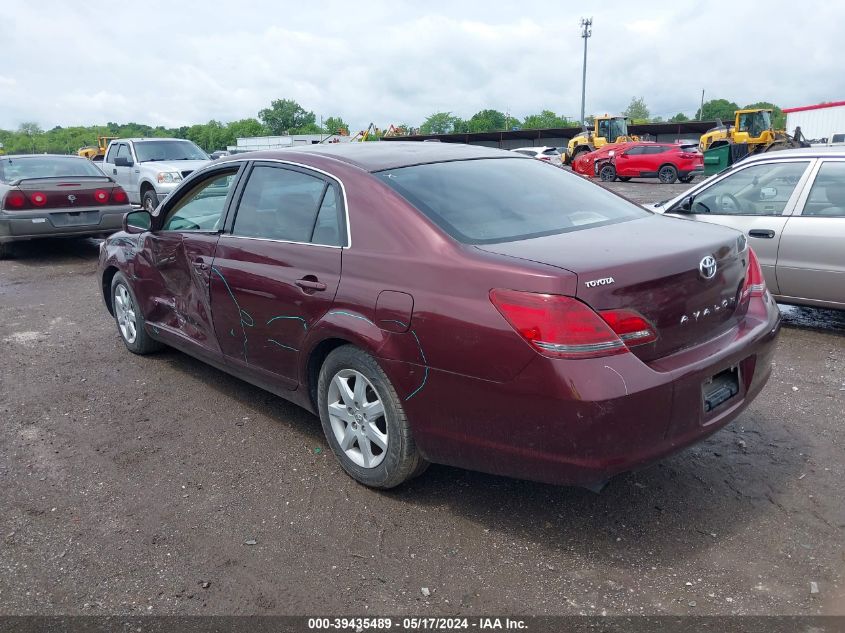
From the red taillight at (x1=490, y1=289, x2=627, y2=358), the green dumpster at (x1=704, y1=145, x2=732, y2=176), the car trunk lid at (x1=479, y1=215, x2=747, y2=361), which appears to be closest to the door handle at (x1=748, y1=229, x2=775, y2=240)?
the car trunk lid at (x1=479, y1=215, x2=747, y2=361)

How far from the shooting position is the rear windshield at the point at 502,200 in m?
3.20

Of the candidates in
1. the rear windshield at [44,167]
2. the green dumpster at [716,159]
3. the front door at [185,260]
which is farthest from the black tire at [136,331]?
the green dumpster at [716,159]

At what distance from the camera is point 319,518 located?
3277 millimetres

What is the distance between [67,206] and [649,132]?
1690 inches

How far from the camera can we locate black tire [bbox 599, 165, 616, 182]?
94.3ft

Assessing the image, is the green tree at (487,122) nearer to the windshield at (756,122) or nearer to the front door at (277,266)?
the windshield at (756,122)

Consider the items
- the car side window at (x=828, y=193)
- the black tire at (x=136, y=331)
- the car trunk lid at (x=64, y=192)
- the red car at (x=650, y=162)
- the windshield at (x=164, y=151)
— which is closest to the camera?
the black tire at (x=136, y=331)

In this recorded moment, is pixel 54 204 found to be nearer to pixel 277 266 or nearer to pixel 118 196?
pixel 118 196

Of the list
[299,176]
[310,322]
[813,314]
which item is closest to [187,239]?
[299,176]

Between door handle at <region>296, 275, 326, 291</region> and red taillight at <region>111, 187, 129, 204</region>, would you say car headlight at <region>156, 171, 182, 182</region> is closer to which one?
red taillight at <region>111, 187, 129, 204</region>

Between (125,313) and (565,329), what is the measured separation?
13.7 ft

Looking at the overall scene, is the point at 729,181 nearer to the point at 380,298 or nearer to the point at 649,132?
the point at 380,298

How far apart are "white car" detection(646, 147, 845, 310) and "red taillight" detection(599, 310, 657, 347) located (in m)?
3.61

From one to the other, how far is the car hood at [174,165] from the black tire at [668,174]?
1891 cm
